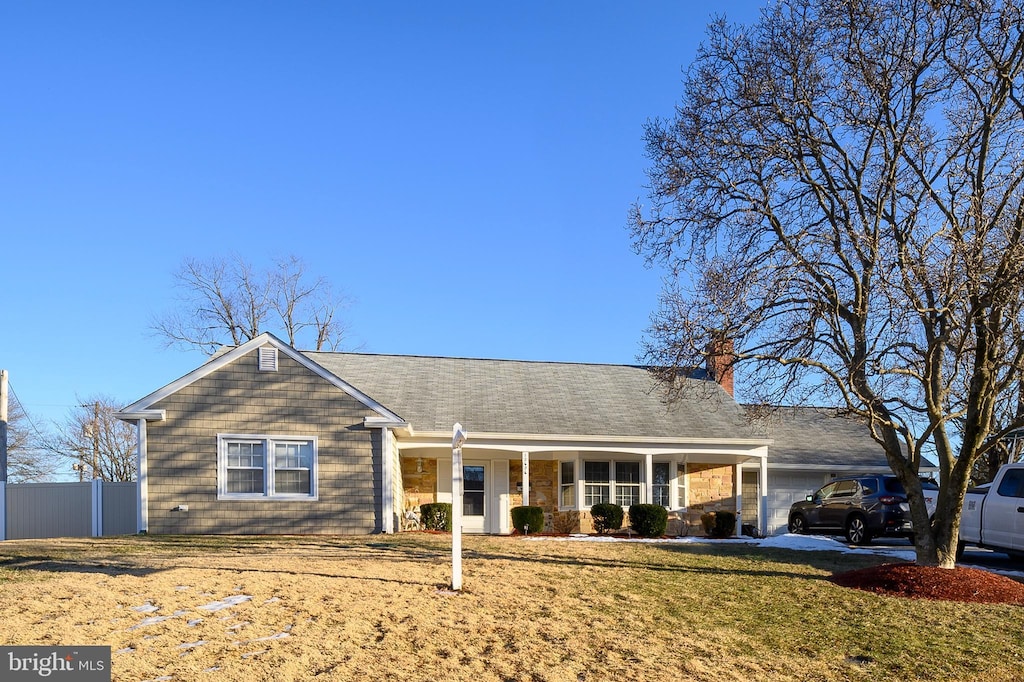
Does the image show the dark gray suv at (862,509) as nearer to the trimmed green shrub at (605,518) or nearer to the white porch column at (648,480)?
the white porch column at (648,480)

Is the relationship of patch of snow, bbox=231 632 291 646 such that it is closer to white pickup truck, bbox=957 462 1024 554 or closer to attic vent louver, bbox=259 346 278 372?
attic vent louver, bbox=259 346 278 372

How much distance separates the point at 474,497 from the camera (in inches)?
958

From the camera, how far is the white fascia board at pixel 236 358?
18875 millimetres

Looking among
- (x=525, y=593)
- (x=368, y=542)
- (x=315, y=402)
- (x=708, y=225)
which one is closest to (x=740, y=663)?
(x=525, y=593)

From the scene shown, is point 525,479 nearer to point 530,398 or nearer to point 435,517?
point 435,517

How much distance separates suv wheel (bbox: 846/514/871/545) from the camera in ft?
66.3

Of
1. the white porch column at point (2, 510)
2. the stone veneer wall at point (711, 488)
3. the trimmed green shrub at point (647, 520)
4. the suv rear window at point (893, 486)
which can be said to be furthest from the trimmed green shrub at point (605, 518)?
the white porch column at point (2, 510)

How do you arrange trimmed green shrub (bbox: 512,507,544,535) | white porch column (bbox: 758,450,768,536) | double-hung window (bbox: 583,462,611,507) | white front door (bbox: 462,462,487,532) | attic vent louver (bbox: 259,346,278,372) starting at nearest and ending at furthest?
attic vent louver (bbox: 259,346,278,372)
trimmed green shrub (bbox: 512,507,544,535)
white front door (bbox: 462,462,487,532)
double-hung window (bbox: 583,462,611,507)
white porch column (bbox: 758,450,768,536)

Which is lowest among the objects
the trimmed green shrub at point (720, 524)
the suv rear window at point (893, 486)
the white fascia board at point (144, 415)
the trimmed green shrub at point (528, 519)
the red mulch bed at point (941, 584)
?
the trimmed green shrub at point (720, 524)

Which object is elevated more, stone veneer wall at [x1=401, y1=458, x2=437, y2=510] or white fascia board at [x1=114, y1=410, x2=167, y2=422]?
white fascia board at [x1=114, y1=410, x2=167, y2=422]

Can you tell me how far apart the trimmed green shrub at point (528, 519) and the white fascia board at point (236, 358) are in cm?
426

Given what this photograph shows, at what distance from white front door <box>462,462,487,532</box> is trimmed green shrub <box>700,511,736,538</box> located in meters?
5.78

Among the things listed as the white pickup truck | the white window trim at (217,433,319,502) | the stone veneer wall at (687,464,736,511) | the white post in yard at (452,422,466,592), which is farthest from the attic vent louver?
the white pickup truck

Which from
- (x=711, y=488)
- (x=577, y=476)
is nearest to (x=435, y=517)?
(x=577, y=476)
